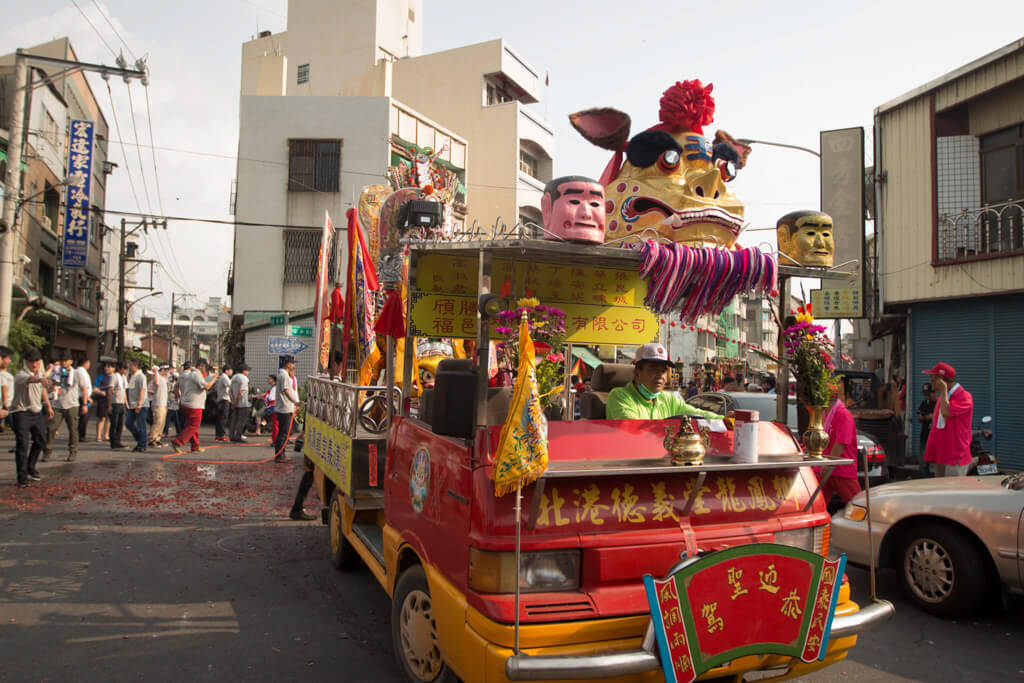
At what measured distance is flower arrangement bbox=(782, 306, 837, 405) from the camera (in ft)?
12.8

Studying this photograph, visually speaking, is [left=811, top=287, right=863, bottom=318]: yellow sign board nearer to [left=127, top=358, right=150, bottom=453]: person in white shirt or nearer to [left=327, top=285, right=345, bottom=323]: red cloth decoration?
[left=327, top=285, right=345, bottom=323]: red cloth decoration

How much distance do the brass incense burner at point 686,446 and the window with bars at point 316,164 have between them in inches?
914

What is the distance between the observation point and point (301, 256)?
2423 centimetres

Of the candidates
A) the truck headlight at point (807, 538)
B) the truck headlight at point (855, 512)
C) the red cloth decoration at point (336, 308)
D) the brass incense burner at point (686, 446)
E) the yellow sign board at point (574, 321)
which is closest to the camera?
the brass incense burner at point (686, 446)

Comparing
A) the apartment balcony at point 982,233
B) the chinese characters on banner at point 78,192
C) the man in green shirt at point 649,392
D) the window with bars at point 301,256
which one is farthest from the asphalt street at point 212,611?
the window with bars at point 301,256

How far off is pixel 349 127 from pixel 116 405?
46.3ft

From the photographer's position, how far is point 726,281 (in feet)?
12.8

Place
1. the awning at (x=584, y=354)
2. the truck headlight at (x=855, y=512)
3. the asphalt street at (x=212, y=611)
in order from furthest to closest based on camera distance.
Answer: the awning at (x=584, y=354), the truck headlight at (x=855, y=512), the asphalt street at (x=212, y=611)

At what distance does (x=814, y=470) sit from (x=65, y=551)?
6608 millimetres

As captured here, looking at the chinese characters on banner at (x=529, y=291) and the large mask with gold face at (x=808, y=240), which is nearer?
the large mask with gold face at (x=808, y=240)

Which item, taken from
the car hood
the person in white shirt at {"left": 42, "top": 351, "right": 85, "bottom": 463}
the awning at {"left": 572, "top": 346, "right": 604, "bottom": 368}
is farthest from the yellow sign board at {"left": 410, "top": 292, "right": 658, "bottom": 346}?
the person in white shirt at {"left": 42, "top": 351, "right": 85, "bottom": 463}

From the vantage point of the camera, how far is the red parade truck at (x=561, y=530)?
283cm

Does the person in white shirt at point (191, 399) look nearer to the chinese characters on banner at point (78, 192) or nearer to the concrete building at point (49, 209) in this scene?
the concrete building at point (49, 209)

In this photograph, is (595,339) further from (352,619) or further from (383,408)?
(352,619)
